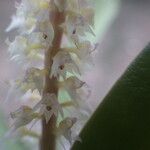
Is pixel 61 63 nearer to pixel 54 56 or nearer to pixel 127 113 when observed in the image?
pixel 54 56

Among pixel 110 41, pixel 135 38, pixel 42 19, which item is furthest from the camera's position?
pixel 135 38

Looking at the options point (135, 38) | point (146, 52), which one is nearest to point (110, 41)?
point (135, 38)

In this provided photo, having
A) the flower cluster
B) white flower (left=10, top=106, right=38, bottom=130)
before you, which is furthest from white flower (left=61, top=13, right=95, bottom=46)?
white flower (left=10, top=106, right=38, bottom=130)

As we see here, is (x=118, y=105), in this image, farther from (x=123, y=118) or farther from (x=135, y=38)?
(x=135, y=38)

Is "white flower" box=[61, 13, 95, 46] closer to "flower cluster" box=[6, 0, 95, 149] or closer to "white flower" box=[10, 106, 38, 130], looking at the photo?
"flower cluster" box=[6, 0, 95, 149]

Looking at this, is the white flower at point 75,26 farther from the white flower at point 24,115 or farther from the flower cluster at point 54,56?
the white flower at point 24,115
